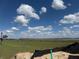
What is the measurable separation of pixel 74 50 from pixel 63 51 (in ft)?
2.37

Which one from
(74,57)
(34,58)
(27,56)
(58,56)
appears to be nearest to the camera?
(74,57)

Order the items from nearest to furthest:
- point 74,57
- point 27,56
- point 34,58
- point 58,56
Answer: point 74,57 → point 58,56 → point 34,58 → point 27,56

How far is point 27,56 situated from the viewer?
1666 centimetres

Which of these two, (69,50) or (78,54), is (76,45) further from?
(78,54)

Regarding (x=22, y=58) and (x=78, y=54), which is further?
(x=22, y=58)

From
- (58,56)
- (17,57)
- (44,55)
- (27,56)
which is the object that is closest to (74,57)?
(58,56)

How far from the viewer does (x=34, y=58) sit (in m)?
15.2

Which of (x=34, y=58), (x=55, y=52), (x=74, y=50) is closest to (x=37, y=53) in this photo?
(x=34, y=58)

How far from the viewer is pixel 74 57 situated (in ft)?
43.6

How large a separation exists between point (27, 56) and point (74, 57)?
4530 millimetres

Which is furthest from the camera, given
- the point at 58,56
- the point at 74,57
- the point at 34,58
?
the point at 34,58

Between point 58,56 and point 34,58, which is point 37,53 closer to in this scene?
point 34,58

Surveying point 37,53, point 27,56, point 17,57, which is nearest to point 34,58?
point 37,53

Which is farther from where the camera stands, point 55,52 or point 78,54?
point 55,52
